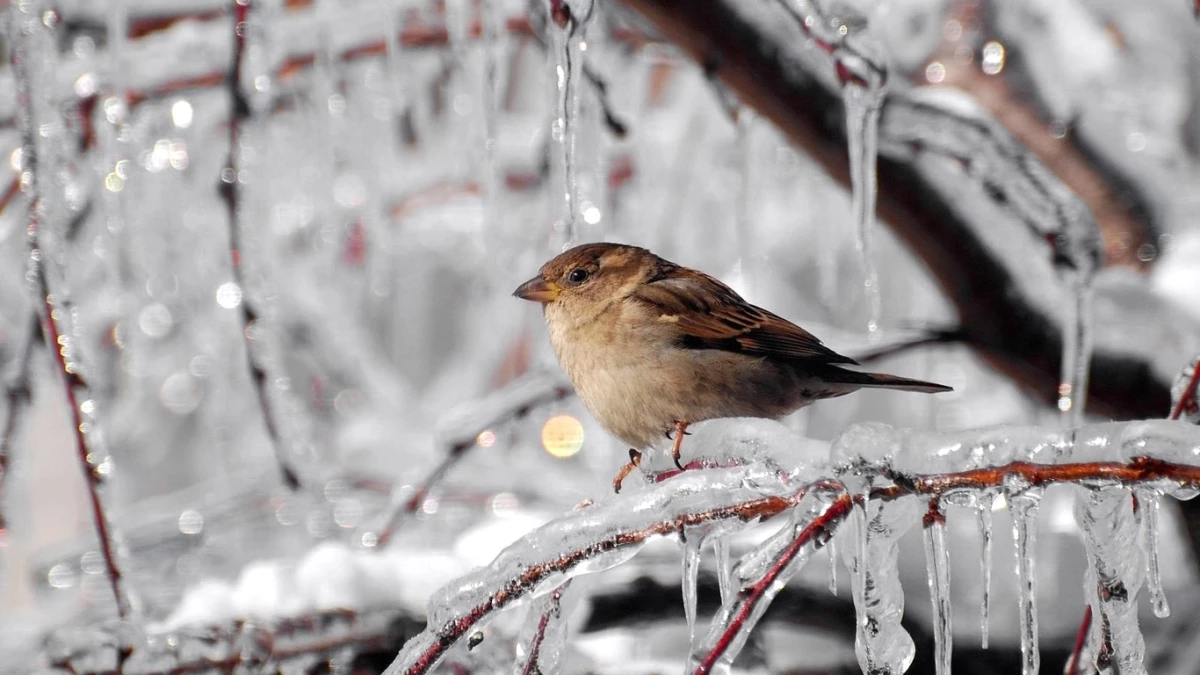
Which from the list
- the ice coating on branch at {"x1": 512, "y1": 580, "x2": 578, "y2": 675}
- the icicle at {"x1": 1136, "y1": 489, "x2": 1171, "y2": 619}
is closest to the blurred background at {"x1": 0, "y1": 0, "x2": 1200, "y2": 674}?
the ice coating on branch at {"x1": 512, "y1": 580, "x2": 578, "y2": 675}

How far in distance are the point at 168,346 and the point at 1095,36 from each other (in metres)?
5.39

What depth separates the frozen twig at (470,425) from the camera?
9.46 ft

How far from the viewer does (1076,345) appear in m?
2.59

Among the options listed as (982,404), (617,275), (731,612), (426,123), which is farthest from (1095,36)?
(731,612)

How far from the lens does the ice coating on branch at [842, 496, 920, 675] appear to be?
1.21 m

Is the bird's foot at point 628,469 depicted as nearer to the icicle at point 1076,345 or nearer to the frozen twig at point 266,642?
the frozen twig at point 266,642

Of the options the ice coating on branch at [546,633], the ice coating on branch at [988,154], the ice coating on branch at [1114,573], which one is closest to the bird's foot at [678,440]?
the ice coating on branch at [546,633]

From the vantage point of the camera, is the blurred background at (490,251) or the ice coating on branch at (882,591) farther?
the blurred background at (490,251)

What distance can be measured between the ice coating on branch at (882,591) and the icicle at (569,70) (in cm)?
87

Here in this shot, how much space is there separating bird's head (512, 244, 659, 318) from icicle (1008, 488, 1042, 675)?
1.21 metres

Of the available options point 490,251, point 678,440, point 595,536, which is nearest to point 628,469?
point 678,440

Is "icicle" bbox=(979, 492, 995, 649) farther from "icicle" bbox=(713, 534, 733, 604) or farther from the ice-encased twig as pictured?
the ice-encased twig

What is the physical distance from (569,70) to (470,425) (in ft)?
4.39

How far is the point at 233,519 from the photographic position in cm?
421
